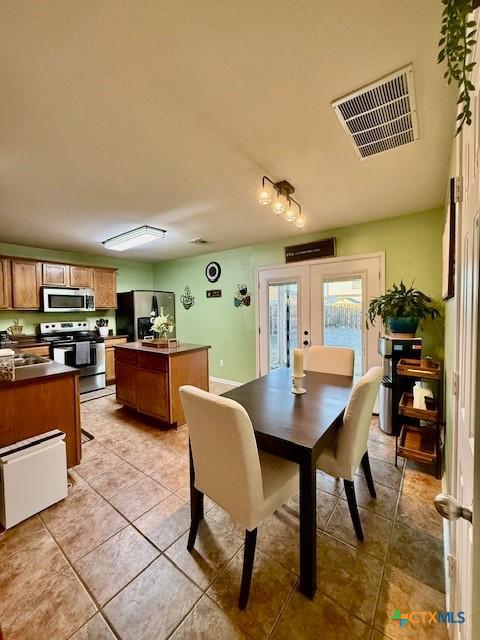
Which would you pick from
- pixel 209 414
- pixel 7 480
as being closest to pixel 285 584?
pixel 209 414

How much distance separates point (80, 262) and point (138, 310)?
4.53 feet

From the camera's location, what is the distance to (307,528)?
4.15ft

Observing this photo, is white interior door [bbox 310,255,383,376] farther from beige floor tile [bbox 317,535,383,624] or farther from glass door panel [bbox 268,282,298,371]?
beige floor tile [bbox 317,535,383,624]

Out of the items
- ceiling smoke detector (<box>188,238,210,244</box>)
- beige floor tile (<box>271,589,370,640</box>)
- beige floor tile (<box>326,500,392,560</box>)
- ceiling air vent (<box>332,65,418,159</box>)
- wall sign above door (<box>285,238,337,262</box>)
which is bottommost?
beige floor tile (<box>271,589,370,640</box>)

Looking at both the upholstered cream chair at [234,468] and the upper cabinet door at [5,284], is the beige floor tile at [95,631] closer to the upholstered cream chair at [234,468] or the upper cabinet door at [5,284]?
the upholstered cream chair at [234,468]

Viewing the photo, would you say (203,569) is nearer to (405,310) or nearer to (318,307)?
(405,310)

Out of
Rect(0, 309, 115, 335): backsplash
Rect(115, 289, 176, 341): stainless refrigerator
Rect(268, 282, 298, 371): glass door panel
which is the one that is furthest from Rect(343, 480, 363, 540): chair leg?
Rect(0, 309, 115, 335): backsplash

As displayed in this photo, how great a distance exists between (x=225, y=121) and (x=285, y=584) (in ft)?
8.32

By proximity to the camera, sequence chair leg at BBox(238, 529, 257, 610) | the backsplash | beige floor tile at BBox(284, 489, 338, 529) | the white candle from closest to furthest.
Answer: chair leg at BBox(238, 529, 257, 610) → beige floor tile at BBox(284, 489, 338, 529) → the white candle → the backsplash

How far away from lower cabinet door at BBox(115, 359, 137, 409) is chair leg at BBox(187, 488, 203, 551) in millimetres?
2052

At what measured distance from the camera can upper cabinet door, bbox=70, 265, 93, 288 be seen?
15.2 ft

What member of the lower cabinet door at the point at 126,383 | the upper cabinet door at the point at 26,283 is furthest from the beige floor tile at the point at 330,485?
the upper cabinet door at the point at 26,283

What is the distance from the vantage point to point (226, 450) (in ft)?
4.06

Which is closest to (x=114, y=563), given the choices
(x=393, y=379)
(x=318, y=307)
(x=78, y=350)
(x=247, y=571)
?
(x=247, y=571)
